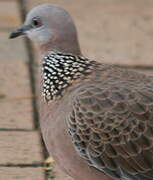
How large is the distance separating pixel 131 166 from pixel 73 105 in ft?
1.64

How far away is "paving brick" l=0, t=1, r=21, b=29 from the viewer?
8.71 meters

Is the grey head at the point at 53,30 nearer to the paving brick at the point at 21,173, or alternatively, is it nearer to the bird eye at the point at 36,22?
the bird eye at the point at 36,22

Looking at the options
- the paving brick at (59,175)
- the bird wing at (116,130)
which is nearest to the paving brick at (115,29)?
the paving brick at (59,175)

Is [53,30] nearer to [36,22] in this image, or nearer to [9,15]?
[36,22]

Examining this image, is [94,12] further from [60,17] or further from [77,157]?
[77,157]

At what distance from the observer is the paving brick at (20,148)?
567 centimetres

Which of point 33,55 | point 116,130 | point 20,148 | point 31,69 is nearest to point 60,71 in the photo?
point 116,130

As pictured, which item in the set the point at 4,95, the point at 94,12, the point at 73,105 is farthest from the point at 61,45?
the point at 94,12

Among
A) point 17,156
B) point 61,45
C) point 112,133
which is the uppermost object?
point 61,45

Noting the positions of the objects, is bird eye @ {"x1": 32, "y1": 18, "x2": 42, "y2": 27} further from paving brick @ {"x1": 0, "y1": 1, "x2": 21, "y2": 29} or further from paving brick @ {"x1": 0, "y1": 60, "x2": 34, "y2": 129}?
paving brick @ {"x1": 0, "y1": 1, "x2": 21, "y2": 29}

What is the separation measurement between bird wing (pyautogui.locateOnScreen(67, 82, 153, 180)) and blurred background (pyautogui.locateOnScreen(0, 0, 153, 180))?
0.73m

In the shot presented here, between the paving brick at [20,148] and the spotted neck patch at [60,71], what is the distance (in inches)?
28.8

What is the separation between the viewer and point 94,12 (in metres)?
9.50

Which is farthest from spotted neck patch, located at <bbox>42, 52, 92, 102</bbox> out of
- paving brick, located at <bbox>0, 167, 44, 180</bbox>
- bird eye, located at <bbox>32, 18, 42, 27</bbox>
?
paving brick, located at <bbox>0, 167, 44, 180</bbox>
